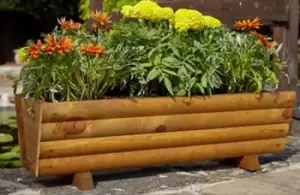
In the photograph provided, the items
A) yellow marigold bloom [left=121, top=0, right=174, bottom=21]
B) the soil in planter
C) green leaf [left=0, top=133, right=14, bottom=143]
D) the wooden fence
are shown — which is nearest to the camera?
yellow marigold bloom [left=121, top=0, right=174, bottom=21]

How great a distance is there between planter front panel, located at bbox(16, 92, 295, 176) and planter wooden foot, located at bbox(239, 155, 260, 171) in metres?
0.07

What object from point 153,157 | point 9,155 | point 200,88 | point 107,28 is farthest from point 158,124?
point 9,155

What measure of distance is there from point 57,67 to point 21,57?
1.01 ft

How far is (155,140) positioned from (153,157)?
0.12 m

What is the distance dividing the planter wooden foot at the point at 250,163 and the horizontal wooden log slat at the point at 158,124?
0.88 ft

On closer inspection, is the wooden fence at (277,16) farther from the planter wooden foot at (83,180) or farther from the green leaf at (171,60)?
the planter wooden foot at (83,180)

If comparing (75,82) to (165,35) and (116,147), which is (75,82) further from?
(165,35)

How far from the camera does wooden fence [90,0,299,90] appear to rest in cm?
618

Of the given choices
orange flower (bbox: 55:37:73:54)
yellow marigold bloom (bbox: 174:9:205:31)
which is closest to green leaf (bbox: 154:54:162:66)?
yellow marigold bloom (bbox: 174:9:205:31)

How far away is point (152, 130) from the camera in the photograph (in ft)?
13.8

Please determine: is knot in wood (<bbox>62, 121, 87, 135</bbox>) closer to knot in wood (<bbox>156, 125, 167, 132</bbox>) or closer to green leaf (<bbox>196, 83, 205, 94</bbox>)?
knot in wood (<bbox>156, 125, 167, 132</bbox>)

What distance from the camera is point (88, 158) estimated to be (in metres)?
4.06

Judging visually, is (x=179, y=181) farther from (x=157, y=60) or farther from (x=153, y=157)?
(x=157, y=60)

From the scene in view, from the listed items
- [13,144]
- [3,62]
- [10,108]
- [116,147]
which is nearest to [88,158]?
[116,147]
